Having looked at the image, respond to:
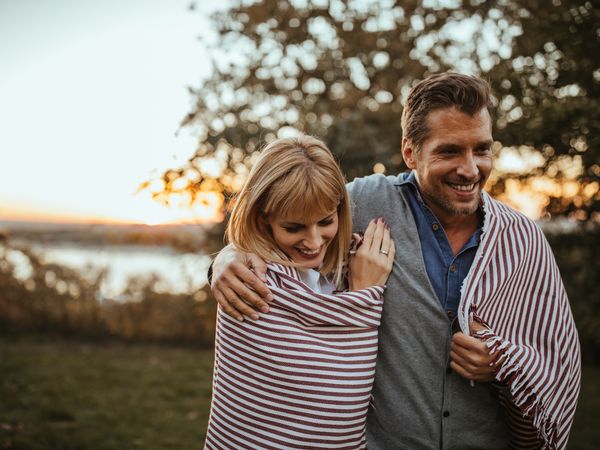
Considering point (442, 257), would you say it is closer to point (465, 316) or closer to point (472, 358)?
point (465, 316)

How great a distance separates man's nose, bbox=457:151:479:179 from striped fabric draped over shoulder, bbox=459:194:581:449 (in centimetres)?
19

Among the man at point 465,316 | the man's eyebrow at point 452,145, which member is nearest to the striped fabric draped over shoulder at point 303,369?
the man at point 465,316

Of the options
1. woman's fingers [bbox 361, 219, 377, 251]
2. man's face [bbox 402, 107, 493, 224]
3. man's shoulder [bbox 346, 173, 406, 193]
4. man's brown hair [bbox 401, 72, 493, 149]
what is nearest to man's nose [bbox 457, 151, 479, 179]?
man's face [bbox 402, 107, 493, 224]

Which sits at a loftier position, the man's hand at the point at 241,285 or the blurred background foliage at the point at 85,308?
the man's hand at the point at 241,285

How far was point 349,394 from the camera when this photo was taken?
6.40 feet

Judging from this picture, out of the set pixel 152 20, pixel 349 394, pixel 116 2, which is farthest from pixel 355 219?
pixel 116 2

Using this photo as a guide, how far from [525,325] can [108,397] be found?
190 inches

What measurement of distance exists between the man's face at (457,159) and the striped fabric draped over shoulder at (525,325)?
140mm

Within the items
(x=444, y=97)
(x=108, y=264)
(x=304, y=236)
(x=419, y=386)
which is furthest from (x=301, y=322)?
(x=108, y=264)

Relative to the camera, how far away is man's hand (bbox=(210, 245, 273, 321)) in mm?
1964

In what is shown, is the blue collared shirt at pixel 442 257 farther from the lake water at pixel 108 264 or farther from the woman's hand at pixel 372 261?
the lake water at pixel 108 264

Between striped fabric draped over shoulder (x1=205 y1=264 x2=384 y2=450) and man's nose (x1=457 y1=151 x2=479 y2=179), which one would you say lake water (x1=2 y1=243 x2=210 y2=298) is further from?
man's nose (x1=457 y1=151 x2=479 y2=179)

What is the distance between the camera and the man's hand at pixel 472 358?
2006mm

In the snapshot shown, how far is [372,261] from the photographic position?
7.01 feet
